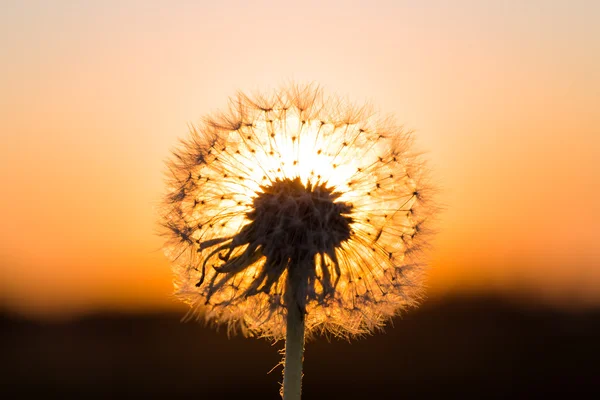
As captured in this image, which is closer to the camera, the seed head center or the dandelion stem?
the dandelion stem

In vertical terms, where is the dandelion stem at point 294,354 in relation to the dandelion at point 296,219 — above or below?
below

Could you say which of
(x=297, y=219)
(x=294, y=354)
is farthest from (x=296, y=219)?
(x=294, y=354)

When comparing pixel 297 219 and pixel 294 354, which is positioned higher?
pixel 297 219

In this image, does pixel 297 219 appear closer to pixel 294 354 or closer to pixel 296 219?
pixel 296 219

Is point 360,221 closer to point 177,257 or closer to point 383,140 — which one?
point 383,140

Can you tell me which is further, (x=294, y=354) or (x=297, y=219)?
(x=297, y=219)
